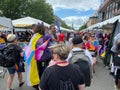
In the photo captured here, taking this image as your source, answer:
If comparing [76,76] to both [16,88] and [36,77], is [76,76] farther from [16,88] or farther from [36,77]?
[16,88]

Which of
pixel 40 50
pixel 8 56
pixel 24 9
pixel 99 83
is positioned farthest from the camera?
pixel 24 9

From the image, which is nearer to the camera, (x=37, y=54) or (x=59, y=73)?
(x=59, y=73)

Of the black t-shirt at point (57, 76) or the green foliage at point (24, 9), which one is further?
the green foliage at point (24, 9)

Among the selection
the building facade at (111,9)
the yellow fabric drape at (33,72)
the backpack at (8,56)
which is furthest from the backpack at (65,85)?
the building facade at (111,9)

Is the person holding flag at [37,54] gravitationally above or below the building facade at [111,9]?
below

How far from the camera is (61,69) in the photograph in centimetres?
296

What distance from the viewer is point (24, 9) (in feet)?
177

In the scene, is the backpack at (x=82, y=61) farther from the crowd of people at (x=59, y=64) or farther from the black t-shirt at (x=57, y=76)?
the black t-shirt at (x=57, y=76)

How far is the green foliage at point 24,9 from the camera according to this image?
51.8m

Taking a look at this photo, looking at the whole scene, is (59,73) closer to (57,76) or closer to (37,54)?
(57,76)

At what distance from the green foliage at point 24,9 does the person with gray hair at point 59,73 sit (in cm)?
4983

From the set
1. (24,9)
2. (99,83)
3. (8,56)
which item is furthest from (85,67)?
(24,9)

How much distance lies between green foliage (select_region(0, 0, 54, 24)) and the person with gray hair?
49828 mm

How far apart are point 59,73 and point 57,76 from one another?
0.14ft
